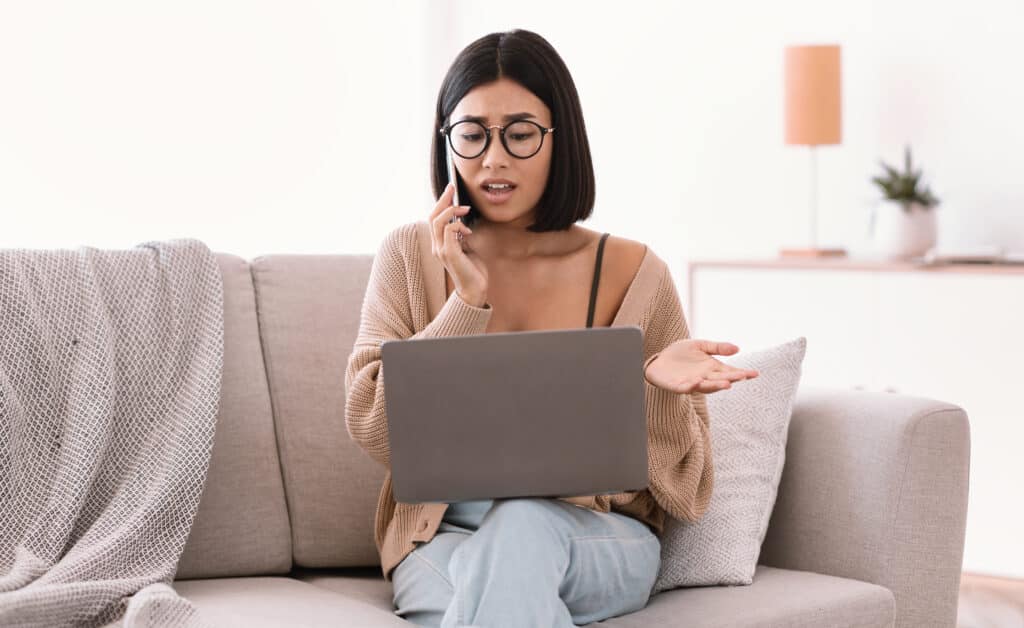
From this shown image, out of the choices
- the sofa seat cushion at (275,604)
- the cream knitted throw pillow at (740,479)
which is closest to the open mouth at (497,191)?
the cream knitted throw pillow at (740,479)

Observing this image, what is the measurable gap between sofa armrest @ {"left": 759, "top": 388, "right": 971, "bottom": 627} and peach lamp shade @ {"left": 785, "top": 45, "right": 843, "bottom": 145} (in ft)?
6.24

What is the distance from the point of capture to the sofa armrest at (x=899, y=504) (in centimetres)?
183

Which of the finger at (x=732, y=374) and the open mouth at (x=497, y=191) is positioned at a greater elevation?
the open mouth at (x=497, y=191)

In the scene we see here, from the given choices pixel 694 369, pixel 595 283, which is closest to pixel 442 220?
pixel 595 283

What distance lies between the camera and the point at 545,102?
1.86m

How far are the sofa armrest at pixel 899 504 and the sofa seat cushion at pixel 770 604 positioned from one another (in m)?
0.04

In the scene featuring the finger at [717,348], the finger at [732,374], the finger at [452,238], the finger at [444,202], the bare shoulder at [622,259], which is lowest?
the finger at [732,374]

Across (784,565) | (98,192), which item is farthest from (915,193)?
(98,192)

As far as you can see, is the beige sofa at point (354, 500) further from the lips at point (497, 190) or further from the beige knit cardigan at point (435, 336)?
the lips at point (497, 190)

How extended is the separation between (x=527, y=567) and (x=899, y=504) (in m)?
0.64

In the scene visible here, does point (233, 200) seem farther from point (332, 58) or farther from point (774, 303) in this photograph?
point (774, 303)

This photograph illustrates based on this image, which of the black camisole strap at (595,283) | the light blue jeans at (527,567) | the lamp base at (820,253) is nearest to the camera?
the light blue jeans at (527,567)

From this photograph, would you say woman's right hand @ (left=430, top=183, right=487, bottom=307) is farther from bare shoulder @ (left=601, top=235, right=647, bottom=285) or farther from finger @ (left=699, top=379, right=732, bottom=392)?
finger @ (left=699, top=379, right=732, bottom=392)

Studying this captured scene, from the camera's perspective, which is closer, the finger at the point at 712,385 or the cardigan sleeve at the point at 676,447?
the finger at the point at 712,385
